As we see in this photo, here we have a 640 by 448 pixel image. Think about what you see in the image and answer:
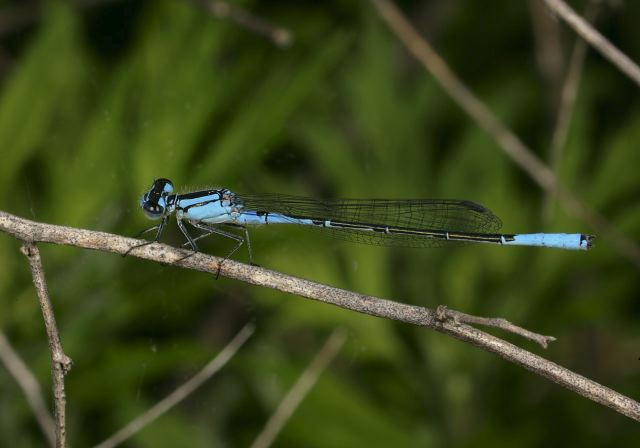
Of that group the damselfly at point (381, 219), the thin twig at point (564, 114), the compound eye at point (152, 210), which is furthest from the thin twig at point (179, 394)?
the thin twig at point (564, 114)

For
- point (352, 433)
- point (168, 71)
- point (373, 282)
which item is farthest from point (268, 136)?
point (352, 433)

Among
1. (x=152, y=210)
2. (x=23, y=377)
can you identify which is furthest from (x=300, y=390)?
(x=23, y=377)

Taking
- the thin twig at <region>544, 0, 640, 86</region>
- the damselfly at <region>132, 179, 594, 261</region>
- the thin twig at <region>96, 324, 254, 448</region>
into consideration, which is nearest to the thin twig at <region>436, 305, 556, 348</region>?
the thin twig at <region>96, 324, 254, 448</region>

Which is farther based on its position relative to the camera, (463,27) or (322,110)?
(463,27)

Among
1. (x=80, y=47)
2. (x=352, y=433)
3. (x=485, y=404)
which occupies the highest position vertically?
(x=80, y=47)

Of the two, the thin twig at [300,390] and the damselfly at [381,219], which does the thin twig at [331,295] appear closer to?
the thin twig at [300,390]

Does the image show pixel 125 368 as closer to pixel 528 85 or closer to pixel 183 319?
pixel 183 319

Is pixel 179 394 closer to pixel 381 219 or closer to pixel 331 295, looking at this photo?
pixel 331 295
